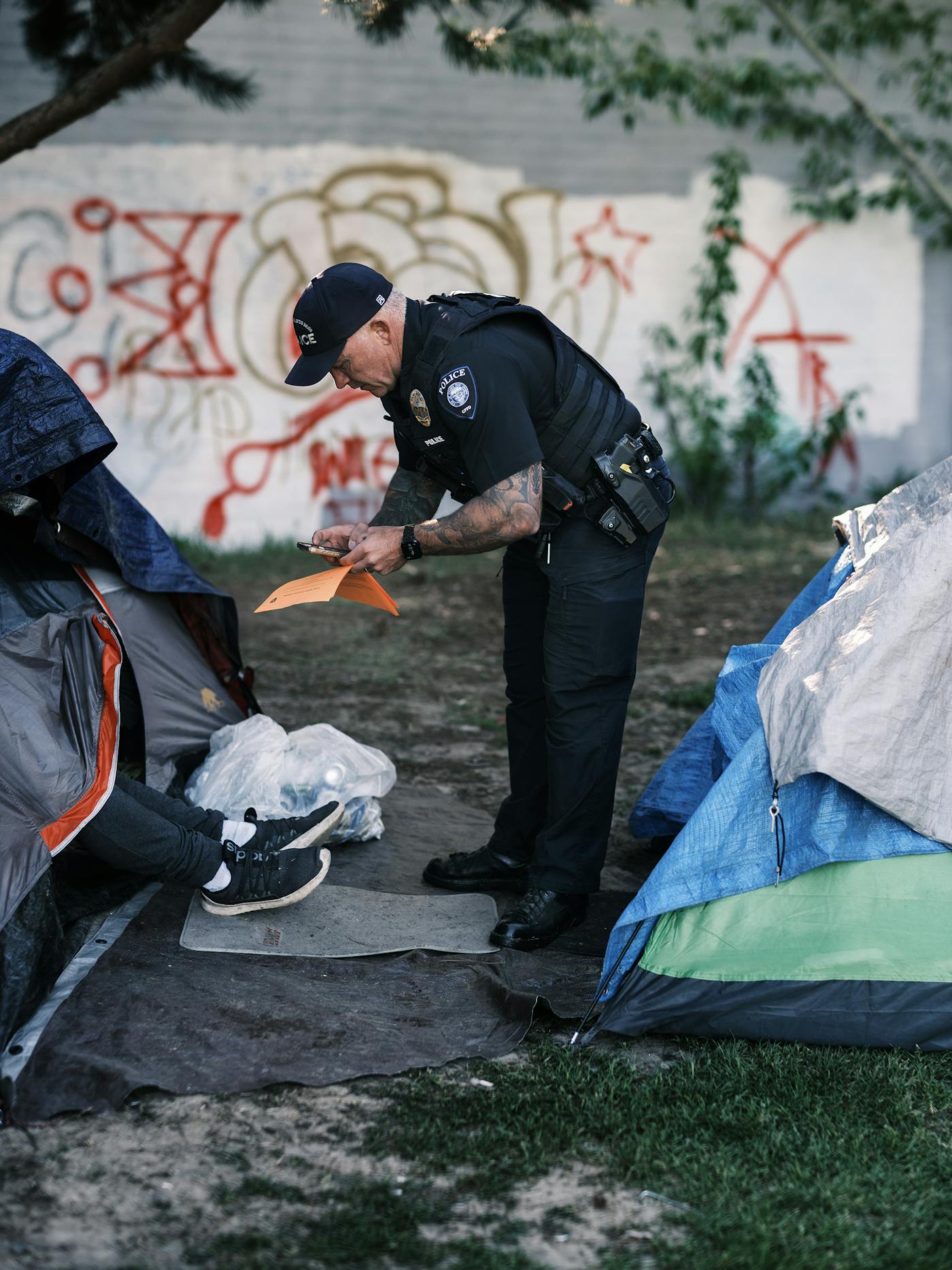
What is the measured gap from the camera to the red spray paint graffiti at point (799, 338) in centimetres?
888

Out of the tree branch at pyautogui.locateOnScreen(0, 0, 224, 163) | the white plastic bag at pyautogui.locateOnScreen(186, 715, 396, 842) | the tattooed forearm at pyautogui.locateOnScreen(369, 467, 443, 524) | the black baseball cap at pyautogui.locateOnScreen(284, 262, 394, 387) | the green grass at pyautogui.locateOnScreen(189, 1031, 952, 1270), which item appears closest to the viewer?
the green grass at pyautogui.locateOnScreen(189, 1031, 952, 1270)

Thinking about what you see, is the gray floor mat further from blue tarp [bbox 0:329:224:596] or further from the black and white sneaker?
blue tarp [bbox 0:329:224:596]

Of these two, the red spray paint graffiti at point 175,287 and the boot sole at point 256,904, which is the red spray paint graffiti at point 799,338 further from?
the boot sole at point 256,904

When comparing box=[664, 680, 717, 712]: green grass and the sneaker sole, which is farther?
box=[664, 680, 717, 712]: green grass

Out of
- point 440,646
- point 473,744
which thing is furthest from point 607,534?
point 440,646

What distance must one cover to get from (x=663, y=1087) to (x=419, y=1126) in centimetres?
47

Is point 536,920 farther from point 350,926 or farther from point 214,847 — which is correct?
point 214,847

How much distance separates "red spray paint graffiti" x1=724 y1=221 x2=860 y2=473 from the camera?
29.1 feet

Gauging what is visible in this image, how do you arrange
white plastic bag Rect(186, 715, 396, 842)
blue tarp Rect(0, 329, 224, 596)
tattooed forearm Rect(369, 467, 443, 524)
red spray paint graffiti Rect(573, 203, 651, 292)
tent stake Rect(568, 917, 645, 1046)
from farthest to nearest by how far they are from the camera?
red spray paint graffiti Rect(573, 203, 651, 292) < white plastic bag Rect(186, 715, 396, 842) < tattooed forearm Rect(369, 467, 443, 524) < blue tarp Rect(0, 329, 224, 596) < tent stake Rect(568, 917, 645, 1046)

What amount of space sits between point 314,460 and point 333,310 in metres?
5.74

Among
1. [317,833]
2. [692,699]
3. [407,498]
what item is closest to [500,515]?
[407,498]

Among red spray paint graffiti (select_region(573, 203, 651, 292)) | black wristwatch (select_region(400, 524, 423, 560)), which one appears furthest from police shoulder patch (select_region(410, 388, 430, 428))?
red spray paint graffiti (select_region(573, 203, 651, 292))

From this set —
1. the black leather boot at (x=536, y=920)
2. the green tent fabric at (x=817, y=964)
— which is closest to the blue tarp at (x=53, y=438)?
the black leather boot at (x=536, y=920)

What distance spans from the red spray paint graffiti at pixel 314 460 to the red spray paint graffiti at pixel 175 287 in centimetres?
61
